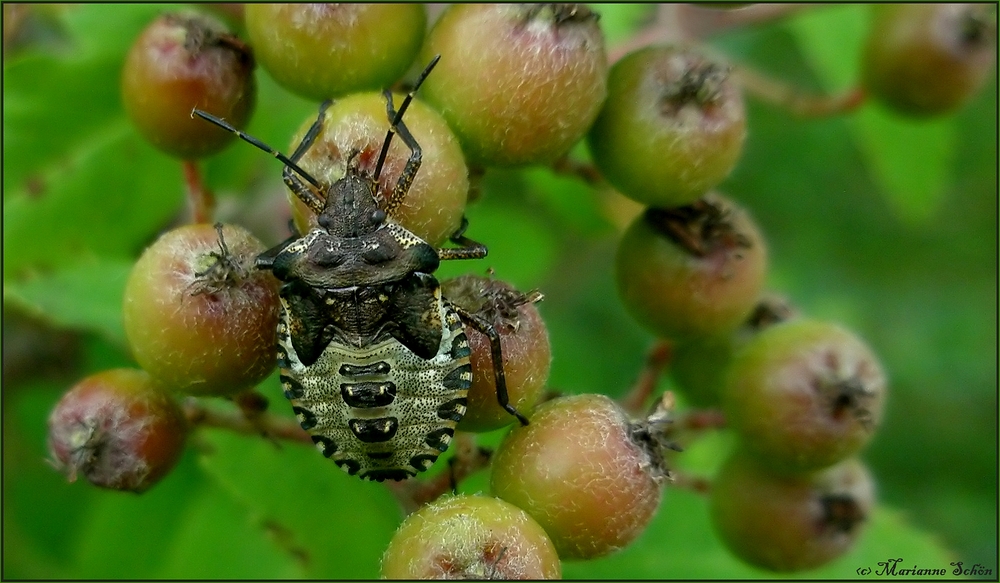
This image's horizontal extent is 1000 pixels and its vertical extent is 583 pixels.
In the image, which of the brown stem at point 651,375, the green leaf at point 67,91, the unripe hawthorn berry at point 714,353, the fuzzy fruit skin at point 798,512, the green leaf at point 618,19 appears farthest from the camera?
the green leaf at point 618,19

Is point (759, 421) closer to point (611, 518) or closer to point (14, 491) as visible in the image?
point (611, 518)

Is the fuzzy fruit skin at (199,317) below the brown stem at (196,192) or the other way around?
below

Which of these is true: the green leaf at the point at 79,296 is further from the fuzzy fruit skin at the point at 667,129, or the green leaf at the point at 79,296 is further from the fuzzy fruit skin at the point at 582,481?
the fuzzy fruit skin at the point at 667,129

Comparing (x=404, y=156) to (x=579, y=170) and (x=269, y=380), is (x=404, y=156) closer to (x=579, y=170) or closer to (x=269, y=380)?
(x=579, y=170)

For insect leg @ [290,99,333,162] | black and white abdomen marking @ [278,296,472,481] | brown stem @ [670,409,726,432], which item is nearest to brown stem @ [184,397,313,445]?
black and white abdomen marking @ [278,296,472,481]

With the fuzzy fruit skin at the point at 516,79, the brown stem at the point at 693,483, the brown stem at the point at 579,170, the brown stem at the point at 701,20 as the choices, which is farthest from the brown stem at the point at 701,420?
the brown stem at the point at 701,20

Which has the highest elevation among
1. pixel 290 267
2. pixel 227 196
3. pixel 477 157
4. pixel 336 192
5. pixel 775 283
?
pixel 775 283

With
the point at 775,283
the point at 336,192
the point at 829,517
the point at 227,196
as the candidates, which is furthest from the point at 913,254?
the point at 336,192
